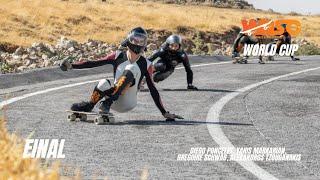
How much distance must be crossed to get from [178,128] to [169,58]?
594cm

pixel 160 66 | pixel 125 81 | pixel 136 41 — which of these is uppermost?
pixel 136 41

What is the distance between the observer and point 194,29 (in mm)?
51094

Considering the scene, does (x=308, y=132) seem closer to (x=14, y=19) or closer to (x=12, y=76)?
(x=12, y=76)

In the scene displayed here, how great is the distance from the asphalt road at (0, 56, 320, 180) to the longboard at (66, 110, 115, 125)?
115 mm

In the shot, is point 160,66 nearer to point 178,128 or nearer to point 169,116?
point 169,116

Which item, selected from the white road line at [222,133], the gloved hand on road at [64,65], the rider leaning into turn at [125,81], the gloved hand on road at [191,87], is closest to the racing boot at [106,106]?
the rider leaning into turn at [125,81]

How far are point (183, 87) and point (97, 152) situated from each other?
7.93 metres

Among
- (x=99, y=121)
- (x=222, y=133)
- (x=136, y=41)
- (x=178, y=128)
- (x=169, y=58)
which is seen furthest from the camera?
(x=169, y=58)

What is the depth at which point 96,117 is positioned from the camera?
9.25 m

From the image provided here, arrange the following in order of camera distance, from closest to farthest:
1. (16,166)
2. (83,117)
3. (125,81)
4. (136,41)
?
1. (16,166)
2. (125,81)
3. (83,117)
4. (136,41)

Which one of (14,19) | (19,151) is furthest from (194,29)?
(19,151)

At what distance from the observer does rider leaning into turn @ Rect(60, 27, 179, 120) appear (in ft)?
30.9

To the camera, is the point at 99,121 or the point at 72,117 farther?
the point at 72,117

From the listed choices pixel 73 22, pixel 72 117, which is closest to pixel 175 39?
pixel 72 117
